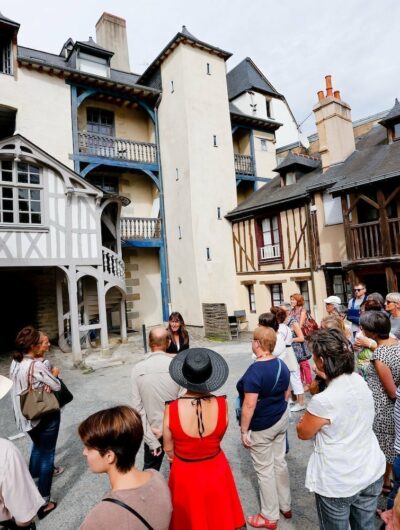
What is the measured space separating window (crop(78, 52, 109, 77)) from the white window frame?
20.2ft

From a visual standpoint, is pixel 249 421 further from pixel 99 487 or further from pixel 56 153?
pixel 56 153

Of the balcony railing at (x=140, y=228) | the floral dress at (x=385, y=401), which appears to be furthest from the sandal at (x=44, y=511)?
the balcony railing at (x=140, y=228)

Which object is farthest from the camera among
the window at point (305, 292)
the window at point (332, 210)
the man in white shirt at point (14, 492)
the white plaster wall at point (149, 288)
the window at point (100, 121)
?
the white plaster wall at point (149, 288)

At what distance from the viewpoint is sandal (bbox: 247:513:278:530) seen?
2615 millimetres

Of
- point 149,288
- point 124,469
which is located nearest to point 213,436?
point 124,469

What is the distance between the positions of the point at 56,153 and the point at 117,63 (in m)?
7.74

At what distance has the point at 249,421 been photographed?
98.5 inches

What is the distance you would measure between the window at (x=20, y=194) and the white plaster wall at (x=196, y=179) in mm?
5452

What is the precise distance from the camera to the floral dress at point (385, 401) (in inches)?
99.9

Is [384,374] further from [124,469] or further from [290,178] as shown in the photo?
[290,178]

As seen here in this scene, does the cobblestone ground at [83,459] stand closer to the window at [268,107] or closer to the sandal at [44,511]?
the sandal at [44,511]

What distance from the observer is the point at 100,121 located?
13875 mm

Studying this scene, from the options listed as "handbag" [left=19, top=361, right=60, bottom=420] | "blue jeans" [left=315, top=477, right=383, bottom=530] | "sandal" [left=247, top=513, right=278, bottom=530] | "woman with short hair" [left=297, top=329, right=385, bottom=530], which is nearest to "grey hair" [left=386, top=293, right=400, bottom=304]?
"woman with short hair" [left=297, top=329, right=385, bottom=530]

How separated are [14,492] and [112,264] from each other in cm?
936
